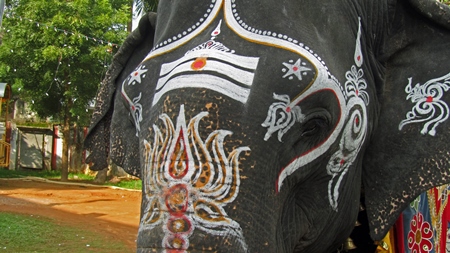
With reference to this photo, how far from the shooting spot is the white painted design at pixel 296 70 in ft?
5.03

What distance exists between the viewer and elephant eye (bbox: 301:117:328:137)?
1.59 metres

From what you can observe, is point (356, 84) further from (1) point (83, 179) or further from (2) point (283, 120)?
(1) point (83, 179)

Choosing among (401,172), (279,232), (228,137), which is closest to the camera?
(228,137)

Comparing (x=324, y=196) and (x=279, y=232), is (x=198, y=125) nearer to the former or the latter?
(x=279, y=232)

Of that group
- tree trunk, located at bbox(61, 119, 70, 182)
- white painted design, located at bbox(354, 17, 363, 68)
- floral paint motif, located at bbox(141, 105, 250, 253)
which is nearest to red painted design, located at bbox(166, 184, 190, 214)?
floral paint motif, located at bbox(141, 105, 250, 253)

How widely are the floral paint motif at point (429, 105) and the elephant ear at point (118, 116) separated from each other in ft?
3.25

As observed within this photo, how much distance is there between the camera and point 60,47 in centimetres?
1608

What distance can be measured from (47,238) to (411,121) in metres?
7.65

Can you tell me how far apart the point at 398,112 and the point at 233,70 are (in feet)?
2.37

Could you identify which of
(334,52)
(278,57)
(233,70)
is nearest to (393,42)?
(334,52)

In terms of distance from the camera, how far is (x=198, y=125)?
1403mm

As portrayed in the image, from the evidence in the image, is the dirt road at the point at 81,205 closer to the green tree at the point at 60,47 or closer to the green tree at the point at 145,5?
the green tree at the point at 60,47

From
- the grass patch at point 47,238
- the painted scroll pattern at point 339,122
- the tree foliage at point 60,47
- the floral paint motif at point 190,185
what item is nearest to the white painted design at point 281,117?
the painted scroll pattern at point 339,122

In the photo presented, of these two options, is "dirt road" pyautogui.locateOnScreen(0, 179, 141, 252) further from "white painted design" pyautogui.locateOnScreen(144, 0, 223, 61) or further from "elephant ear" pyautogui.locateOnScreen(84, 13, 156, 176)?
"white painted design" pyautogui.locateOnScreen(144, 0, 223, 61)
